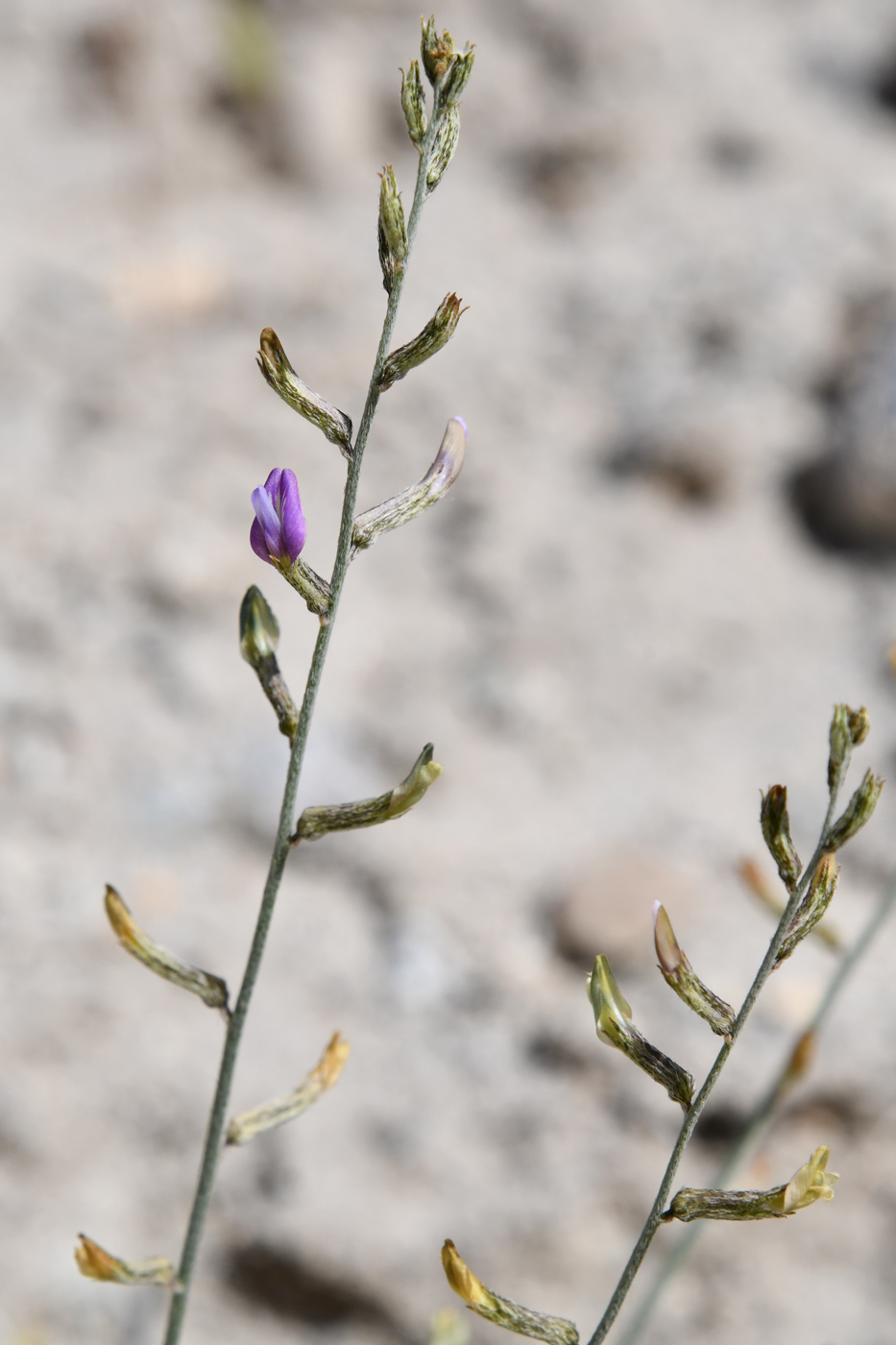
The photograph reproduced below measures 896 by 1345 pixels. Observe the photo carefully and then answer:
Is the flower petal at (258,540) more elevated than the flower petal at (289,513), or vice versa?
the flower petal at (289,513)

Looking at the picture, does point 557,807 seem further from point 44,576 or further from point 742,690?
point 44,576

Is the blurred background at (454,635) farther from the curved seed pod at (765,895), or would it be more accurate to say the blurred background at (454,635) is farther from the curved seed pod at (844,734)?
the curved seed pod at (844,734)

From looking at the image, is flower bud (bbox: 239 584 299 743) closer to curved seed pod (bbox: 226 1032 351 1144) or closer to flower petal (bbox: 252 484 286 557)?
flower petal (bbox: 252 484 286 557)

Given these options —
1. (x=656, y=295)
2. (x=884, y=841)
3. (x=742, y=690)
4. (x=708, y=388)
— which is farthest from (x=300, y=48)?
(x=884, y=841)

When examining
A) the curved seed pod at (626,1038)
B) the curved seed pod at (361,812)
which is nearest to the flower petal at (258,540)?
the curved seed pod at (361,812)

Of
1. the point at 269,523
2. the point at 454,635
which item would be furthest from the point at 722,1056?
the point at 454,635

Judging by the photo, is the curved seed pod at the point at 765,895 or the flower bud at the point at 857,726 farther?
the curved seed pod at the point at 765,895

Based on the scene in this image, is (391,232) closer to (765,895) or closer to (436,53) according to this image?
(436,53)

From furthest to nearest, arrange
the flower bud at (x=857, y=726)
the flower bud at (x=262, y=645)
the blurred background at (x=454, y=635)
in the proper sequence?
1. the blurred background at (x=454, y=635)
2. the flower bud at (x=262, y=645)
3. the flower bud at (x=857, y=726)
